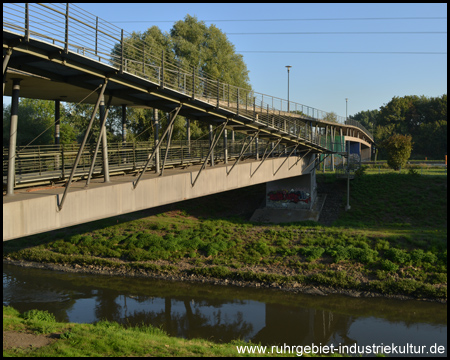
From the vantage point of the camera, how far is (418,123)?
92375 mm

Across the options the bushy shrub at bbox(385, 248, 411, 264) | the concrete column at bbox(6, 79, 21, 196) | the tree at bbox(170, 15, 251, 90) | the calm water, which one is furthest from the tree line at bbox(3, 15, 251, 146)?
the concrete column at bbox(6, 79, 21, 196)

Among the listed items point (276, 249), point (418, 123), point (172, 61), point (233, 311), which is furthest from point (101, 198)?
point (418, 123)

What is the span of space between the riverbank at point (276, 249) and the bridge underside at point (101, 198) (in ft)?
15.3

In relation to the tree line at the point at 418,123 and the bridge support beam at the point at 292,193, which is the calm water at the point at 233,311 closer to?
the bridge support beam at the point at 292,193

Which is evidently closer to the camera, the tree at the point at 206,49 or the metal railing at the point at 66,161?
the metal railing at the point at 66,161

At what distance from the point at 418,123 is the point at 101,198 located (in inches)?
3521

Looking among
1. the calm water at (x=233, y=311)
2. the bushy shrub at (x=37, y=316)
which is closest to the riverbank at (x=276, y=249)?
the calm water at (x=233, y=311)

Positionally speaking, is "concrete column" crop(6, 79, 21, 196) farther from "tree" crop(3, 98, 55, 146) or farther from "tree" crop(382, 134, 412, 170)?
→ "tree" crop(382, 134, 412, 170)

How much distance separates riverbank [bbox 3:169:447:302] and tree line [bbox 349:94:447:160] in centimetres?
4846

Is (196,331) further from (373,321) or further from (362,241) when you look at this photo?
(362,241)

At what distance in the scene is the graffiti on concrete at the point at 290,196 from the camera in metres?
37.4

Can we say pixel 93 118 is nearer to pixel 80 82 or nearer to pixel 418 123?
pixel 80 82

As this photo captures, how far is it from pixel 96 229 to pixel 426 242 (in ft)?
69.3

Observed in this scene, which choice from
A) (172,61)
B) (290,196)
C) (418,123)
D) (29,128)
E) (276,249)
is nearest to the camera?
(276,249)
